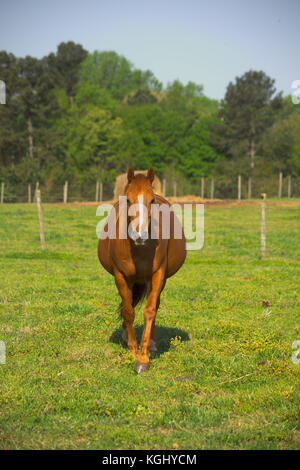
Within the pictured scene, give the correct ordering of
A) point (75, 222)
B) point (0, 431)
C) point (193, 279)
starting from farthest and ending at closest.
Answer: point (75, 222)
point (193, 279)
point (0, 431)

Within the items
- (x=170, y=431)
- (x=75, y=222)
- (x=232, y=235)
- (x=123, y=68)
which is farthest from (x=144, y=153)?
(x=170, y=431)

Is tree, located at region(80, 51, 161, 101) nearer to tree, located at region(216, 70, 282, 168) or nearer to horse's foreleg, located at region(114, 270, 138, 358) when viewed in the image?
tree, located at region(216, 70, 282, 168)

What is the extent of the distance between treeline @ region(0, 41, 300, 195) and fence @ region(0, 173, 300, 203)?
23.5 ft

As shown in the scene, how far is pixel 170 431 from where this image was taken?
172 inches

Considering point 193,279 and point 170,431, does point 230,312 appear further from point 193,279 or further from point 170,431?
point 170,431

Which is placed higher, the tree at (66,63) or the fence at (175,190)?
the tree at (66,63)

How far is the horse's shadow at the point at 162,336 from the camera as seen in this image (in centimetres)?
695

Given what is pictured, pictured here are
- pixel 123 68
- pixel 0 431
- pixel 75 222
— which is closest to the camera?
pixel 0 431

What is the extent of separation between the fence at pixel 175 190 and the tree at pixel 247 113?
12.8 m

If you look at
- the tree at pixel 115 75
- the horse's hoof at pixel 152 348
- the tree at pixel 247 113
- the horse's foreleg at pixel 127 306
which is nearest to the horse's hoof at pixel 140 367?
the horse's foreleg at pixel 127 306

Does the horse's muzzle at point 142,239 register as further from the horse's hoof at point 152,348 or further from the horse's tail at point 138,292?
the horse's hoof at point 152,348

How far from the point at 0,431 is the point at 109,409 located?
41.8 inches

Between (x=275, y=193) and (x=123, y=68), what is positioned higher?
(x=123, y=68)

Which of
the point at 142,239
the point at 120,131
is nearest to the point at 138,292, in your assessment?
the point at 142,239
